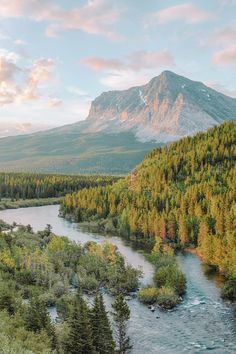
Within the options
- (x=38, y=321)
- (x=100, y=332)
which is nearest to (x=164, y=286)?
(x=100, y=332)

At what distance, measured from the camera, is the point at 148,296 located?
85.6 m

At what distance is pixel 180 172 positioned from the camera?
199 meters

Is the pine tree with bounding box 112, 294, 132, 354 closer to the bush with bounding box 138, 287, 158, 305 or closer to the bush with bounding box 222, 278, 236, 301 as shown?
the bush with bounding box 138, 287, 158, 305

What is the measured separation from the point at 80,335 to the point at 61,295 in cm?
3412

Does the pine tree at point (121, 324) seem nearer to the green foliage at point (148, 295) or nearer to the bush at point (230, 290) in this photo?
the green foliage at point (148, 295)

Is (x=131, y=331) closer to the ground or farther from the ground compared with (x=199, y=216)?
closer to the ground

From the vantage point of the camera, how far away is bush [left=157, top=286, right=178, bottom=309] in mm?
83688

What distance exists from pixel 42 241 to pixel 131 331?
62.9 metres

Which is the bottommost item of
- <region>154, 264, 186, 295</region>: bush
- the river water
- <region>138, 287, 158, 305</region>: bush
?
the river water

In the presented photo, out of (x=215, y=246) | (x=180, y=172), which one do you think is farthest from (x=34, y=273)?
(x=180, y=172)

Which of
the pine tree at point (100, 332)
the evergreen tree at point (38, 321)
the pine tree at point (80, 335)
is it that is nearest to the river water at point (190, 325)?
the pine tree at point (100, 332)

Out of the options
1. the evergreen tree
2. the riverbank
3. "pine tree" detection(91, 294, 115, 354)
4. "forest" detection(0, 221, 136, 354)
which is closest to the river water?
the riverbank

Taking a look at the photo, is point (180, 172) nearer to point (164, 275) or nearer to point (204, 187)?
point (204, 187)

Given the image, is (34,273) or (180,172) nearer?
(34,273)
